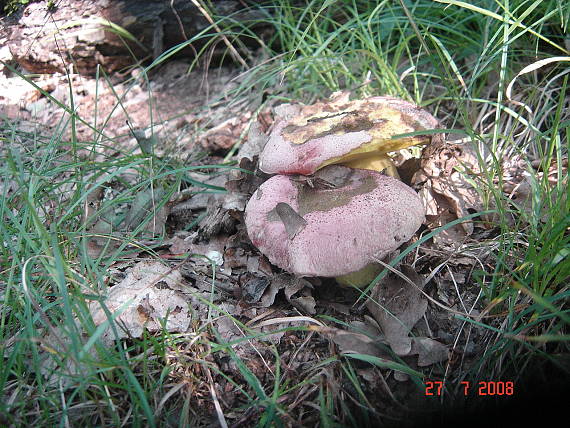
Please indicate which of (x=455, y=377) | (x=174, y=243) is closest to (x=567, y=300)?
(x=455, y=377)

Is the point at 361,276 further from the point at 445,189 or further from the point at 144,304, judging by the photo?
the point at 144,304

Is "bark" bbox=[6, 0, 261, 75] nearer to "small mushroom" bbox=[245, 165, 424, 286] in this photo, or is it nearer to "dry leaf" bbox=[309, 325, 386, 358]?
"small mushroom" bbox=[245, 165, 424, 286]

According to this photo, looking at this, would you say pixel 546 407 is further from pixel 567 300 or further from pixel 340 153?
pixel 340 153
